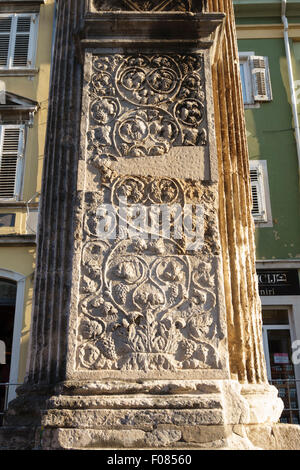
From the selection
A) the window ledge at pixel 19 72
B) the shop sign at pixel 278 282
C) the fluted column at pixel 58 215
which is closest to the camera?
the fluted column at pixel 58 215

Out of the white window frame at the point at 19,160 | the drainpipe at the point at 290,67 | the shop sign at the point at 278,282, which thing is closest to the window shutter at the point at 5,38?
the white window frame at the point at 19,160

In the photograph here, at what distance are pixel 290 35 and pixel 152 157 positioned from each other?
9892 mm

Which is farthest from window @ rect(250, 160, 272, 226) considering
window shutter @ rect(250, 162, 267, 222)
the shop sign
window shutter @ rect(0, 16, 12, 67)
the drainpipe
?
window shutter @ rect(0, 16, 12, 67)

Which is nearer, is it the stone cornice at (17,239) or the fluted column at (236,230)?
the fluted column at (236,230)

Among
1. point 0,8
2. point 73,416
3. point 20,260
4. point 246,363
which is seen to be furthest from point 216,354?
point 0,8

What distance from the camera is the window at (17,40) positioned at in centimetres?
1010

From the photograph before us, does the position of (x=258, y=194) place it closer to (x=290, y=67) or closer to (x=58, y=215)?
(x=290, y=67)

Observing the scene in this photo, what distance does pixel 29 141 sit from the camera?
31.1ft

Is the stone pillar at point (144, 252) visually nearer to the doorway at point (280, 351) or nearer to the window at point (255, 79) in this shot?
the doorway at point (280, 351)

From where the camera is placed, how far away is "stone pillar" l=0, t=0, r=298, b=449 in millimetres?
1977

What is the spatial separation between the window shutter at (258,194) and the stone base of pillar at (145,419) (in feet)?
25.3

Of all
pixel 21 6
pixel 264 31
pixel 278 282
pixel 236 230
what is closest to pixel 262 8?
pixel 264 31

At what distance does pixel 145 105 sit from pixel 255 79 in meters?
8.66
